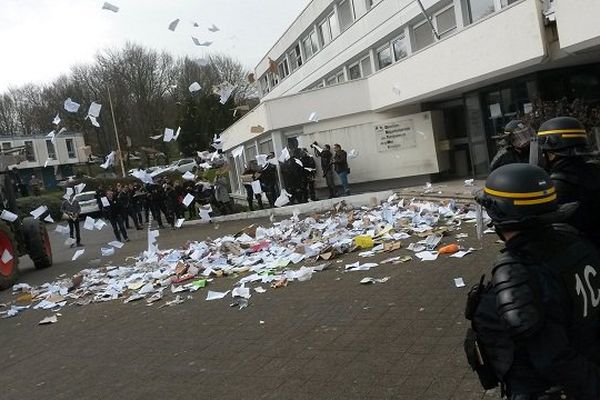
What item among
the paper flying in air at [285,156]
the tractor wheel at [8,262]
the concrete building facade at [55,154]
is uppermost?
the concrete building facade at [55,154]

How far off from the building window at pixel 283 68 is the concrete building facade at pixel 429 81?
32.4ft

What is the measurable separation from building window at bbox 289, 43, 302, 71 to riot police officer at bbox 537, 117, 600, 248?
3594 centimetres

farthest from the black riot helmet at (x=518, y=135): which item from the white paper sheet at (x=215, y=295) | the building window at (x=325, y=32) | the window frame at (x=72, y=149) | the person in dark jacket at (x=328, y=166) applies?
the window frame at (x=72, y=149)

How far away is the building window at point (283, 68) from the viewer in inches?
1672

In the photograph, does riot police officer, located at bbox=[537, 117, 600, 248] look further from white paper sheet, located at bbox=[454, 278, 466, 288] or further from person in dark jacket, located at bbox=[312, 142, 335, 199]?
person in dark jacket, located at bbox=[312, 142, 335, 199]

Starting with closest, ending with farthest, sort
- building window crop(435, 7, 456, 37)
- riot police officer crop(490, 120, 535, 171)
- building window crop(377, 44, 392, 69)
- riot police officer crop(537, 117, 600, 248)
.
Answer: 1. riot police officer crop(537, 117, 600, 248)
2. riot police officer crop(490, 120, 535, 171)
3. building window crop(435, 7, 456, 37)
4. building window crop(377, 44, 392, 69)

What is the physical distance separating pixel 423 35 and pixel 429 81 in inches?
190

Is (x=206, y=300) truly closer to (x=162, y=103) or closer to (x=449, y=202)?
(x=449, y=202)

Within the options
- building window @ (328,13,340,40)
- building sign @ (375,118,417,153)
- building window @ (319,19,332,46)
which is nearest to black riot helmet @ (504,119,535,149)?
building sign @ (375,118,417,153)

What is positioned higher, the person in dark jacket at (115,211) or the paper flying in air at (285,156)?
the paper flying in air at (285,156)

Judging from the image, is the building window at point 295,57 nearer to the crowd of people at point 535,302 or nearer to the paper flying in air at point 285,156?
the paper flying in air at point 285,156

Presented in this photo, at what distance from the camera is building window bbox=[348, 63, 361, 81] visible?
29444 mm

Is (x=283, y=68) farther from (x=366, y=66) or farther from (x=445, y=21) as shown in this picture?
(x=445, y=21)

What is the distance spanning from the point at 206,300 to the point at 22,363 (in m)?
2.62
